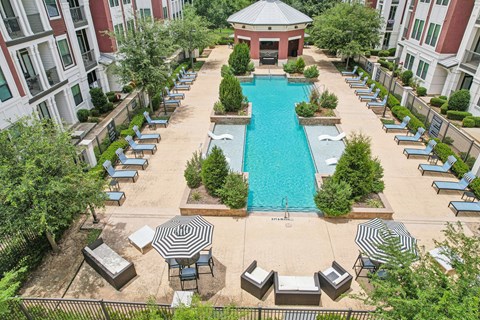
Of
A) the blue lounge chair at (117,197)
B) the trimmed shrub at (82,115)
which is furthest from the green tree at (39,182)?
the trimmed shrub at (82,115)

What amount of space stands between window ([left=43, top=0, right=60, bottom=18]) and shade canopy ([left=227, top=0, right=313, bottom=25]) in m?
21.4

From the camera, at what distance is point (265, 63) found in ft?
124

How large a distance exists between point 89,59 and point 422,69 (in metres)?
30.0

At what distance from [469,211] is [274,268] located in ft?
31.4

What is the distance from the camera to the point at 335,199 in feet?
43.7

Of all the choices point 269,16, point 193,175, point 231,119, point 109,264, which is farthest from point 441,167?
point 269,16

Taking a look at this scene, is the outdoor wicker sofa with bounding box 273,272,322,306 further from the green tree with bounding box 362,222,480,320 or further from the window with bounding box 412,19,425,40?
the window with bounding box 412,19,425,40

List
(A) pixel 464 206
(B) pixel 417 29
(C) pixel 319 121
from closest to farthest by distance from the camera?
(A) pixel 464 206
(C) pixel 319 121
(B) pixel 417 29

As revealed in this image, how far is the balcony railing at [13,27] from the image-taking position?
55.3 feet

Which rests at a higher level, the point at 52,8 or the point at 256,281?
the point at 52,8

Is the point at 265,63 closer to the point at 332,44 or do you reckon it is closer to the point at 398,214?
the point at 332,44

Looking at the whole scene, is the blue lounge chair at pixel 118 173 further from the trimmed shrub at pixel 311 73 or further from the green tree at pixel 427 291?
the trimmed shrub at pixel 311 73

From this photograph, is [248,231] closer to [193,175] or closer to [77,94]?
[193,175]

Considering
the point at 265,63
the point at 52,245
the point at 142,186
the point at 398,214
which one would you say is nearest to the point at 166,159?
the point at 142,186
